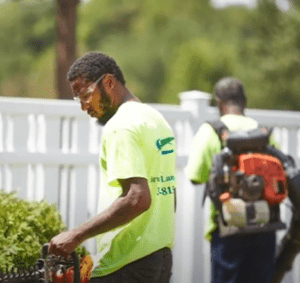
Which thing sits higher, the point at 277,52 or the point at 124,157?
the point at 277,52

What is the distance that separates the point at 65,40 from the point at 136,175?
1669 centimetres

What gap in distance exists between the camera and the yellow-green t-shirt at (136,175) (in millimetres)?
3102

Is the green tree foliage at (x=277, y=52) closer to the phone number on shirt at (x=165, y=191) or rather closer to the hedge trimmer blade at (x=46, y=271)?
the hedge trimmer blade at (x=46, y=271)

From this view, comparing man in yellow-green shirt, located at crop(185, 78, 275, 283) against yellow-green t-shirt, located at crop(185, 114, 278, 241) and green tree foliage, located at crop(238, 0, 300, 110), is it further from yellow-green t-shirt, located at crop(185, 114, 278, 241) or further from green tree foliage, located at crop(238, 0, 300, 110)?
green tree foliage, located at crop(238, 0, 300, 110)

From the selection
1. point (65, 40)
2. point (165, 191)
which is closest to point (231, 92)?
point (165, 191)

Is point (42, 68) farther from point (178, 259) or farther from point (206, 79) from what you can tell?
point (178, 259)

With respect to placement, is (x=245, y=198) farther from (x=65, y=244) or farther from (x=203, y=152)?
(x=65, y=244)

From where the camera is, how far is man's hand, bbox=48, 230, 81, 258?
304 cm

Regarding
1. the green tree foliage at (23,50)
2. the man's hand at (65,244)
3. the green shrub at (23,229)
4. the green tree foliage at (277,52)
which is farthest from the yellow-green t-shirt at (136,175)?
the green tree foliage at (23,50)

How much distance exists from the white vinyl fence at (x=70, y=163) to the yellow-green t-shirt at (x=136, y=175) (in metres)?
2.27

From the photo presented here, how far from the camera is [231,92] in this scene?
4.74 m

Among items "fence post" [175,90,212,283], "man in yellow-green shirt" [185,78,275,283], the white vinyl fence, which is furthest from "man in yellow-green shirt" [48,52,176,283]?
"fence post" [175,90,212,283]

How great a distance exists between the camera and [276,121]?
673 cm

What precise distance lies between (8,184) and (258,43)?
33158mm
